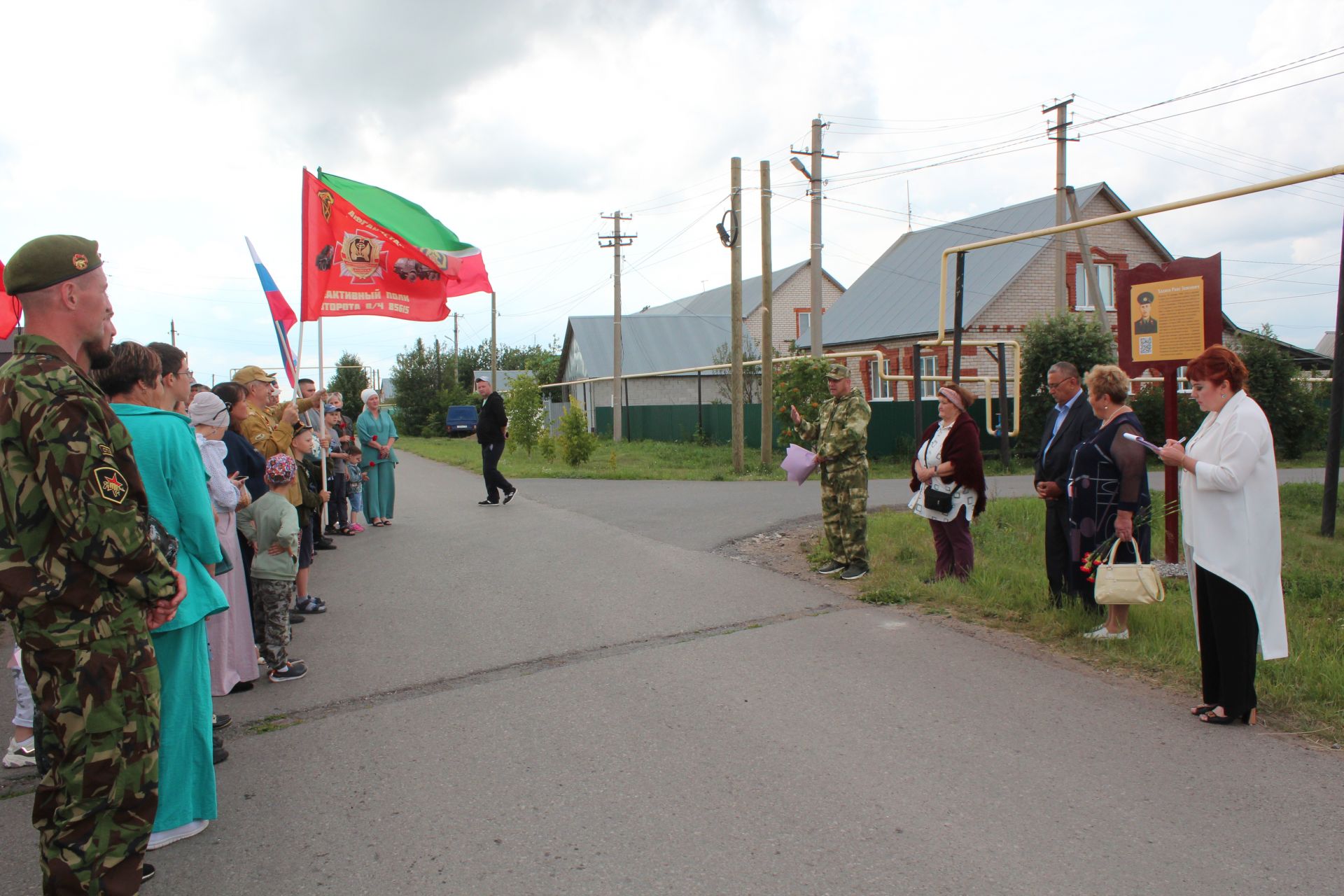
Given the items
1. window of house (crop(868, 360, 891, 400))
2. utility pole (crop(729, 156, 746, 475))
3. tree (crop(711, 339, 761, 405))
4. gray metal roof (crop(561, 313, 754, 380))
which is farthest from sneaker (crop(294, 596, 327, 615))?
gray metal roof (crop(561, 313, 754, 380))

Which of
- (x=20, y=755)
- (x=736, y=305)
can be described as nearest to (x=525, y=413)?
(x=736, y=305)

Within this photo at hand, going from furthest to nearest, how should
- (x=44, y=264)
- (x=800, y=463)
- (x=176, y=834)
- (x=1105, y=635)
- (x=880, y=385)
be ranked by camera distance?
(x=880, y=385) < (x=800, y=463) < (x=1105, y=635) < (x=176, y=834) < (x=44, y=264)

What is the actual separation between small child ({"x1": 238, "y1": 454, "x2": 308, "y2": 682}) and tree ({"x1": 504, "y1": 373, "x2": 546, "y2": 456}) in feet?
62.1

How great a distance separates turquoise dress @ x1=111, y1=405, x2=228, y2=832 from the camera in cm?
Answer: 336

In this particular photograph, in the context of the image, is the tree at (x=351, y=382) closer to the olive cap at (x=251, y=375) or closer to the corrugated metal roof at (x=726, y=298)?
the corrugated metal roof at (x=726, y=298)

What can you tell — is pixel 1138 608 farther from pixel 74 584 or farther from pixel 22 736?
pixel 22 736

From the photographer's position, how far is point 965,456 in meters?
7.52

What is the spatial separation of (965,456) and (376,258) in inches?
274

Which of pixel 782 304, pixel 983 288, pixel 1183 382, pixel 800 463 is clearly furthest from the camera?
pixel 782 304

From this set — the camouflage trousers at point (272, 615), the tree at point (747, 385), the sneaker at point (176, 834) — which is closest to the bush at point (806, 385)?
the tree at point (747, 385)

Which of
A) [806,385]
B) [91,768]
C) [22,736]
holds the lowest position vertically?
[22,736]

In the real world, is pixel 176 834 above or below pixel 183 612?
below

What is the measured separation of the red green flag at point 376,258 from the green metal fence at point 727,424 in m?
11.5

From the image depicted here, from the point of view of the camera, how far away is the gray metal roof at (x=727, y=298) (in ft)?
173
